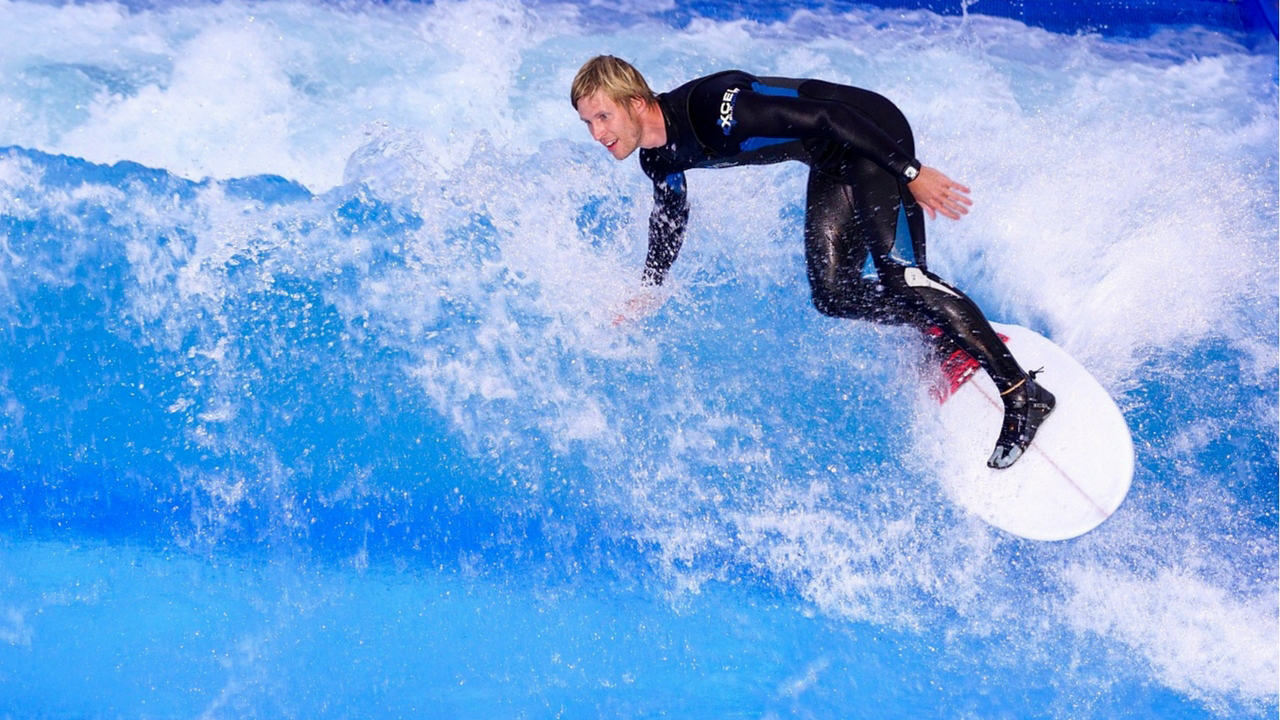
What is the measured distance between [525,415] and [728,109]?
1.20 meters

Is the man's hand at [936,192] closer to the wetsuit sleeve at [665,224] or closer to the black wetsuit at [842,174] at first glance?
the black wetsuit at [842,174]

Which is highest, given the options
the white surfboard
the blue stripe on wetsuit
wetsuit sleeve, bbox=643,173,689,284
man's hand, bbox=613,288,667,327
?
the blue stripe on wetsuit

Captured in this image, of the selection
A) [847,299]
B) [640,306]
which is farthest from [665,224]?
[847,299]

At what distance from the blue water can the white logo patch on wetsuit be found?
33.2 inches

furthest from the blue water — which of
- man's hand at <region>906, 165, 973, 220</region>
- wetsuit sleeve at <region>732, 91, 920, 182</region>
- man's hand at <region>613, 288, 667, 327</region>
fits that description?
wetsuit sleeve at <region>732, 91, 920, 182</region>

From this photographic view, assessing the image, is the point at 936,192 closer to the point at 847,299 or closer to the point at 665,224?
Answer: the point at 847,299

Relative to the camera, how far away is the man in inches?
92.1

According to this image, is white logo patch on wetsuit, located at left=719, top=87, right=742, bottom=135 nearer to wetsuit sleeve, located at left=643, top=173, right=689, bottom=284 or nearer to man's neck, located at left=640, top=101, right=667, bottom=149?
man's neck, located at left=640, top=101, right=667, bottom=149

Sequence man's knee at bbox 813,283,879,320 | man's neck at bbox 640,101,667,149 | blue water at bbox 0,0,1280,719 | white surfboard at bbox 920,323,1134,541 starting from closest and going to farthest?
man's neck at bbox 640,101,667,149
man's knee at bbox 813,283,879,320
white surfboard at bbox 920,323,1134,541
blue water at bbox 0,0,1280,719

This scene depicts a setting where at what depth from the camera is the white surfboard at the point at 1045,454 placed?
106 inches

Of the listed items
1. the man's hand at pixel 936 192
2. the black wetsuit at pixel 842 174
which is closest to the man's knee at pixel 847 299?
the black wetsuit at pixel 842 174

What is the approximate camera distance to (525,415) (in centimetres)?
306

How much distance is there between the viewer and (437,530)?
2.99 meters

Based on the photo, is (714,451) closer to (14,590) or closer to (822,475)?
(822,475)
